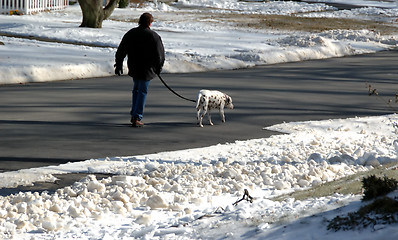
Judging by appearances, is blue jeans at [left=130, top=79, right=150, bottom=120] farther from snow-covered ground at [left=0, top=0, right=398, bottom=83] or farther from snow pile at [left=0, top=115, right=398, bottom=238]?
snow-covered ground at [left=0, top=0, right=398, bottom=83]

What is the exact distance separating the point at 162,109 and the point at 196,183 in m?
6.73

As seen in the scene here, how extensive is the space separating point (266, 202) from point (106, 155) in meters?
4.56

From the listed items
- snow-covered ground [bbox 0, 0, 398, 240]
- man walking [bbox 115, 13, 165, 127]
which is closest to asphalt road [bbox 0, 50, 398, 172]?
man walking [bbox 115, 13, 165, 127]

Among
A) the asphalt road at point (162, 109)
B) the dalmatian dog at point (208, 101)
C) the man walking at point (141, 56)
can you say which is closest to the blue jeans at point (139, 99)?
the man walking at point (141, 56)

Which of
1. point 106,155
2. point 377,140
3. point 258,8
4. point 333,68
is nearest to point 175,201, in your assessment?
point 106,155

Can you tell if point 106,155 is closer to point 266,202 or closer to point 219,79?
point 266,202

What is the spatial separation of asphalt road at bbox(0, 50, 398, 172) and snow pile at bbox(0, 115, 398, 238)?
776 mm

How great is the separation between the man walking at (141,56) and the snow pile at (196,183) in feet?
7.42

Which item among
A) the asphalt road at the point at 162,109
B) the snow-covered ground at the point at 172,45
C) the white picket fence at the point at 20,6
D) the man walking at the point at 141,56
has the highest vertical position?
the man walking at the point at 141,56

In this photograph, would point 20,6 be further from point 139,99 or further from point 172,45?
point 139,99

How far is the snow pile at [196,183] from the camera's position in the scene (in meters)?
7.58

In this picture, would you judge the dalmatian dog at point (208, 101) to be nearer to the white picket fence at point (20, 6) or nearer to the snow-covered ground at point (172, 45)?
the snow-covered ground at point (172, 45)

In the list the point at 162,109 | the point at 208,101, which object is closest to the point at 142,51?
the point at 208,101

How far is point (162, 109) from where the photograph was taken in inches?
640
